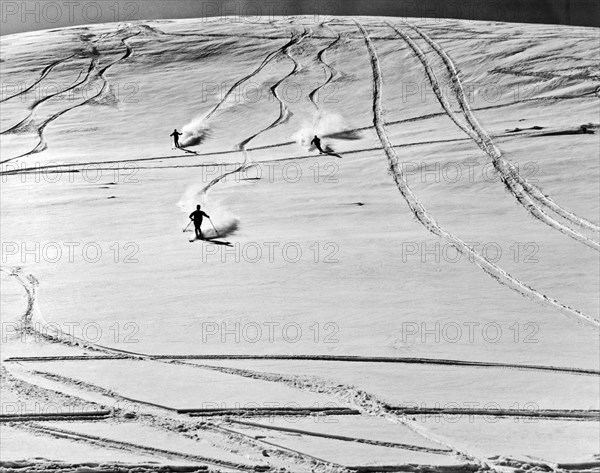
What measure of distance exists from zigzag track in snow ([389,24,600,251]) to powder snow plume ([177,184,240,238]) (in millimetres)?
7253

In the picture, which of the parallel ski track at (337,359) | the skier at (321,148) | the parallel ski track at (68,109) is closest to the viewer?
the parallel ski track at (337,359)

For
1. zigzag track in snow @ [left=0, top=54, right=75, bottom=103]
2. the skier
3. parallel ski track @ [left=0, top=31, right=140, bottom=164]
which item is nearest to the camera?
the skier

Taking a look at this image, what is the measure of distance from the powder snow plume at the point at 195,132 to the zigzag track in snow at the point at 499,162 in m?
9.32

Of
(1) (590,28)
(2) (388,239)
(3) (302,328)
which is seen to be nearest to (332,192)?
(2) (388,239)

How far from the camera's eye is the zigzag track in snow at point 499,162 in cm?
1653

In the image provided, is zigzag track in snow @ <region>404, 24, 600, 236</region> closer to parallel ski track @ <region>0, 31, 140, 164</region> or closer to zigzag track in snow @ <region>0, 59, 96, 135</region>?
parallel ski track @ <region>0, 31, 140, 164</region>

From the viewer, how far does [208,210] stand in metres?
18.3

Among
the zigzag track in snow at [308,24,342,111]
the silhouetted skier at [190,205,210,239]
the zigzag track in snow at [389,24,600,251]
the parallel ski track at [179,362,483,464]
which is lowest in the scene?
the parallel ski track at [179,362,483,464]

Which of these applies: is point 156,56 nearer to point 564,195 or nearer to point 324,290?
point 564,195

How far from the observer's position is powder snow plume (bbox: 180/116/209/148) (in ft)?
87.2

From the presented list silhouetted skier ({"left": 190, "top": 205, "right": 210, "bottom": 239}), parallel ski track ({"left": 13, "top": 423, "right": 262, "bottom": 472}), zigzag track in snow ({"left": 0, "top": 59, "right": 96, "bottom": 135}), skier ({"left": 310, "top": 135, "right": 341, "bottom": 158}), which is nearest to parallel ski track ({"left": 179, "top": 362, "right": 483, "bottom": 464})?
parallel ski track ({"left": 13, "top": 423, "right": 262, "bottom": 472})

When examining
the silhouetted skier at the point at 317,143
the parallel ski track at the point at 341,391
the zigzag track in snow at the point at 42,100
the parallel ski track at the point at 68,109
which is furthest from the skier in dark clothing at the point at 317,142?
the parallel ski track at the point at 341,391

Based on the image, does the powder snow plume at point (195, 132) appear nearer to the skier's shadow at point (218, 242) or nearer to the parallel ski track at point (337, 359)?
the skier's shadow at point (218, 242)

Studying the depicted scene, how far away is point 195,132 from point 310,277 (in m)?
15.5
